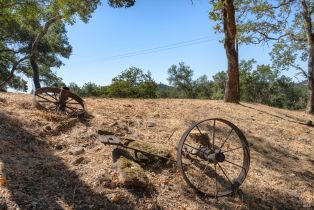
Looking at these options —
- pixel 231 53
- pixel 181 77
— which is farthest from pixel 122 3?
pixel 181 77

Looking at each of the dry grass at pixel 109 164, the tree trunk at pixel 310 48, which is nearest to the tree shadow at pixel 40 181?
the dry grass at pixel 109 164

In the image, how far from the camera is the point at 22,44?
2495 centimetres

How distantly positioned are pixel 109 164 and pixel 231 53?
878 cm

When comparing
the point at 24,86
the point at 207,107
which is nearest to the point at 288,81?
the point at 24,86

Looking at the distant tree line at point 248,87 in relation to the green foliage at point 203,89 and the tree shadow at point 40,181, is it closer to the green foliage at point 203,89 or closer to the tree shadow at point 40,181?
the green foliage at point 203,89

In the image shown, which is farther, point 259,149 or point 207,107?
point 207,107

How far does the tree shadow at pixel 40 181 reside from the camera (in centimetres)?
414

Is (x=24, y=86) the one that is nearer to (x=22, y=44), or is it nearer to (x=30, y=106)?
(x=22, y=44)

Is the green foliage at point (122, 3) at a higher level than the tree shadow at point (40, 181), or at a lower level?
higher

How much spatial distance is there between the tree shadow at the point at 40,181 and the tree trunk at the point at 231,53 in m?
8.64

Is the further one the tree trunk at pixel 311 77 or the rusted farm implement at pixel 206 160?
the tree trunk at pixel 311 77

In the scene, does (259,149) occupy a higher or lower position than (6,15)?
lower

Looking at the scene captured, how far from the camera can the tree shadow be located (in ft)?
13.6

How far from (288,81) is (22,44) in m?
43.5
